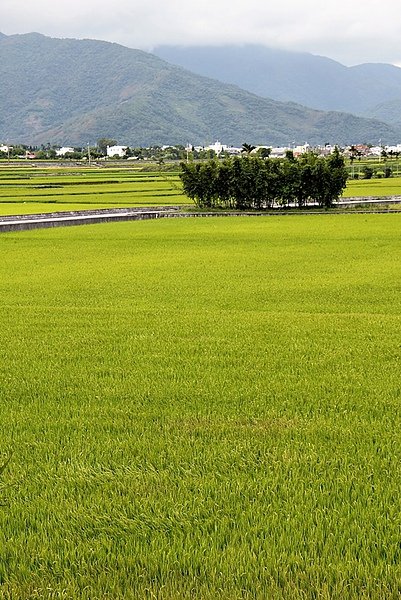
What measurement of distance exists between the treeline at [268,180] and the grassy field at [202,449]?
3563 centimetres

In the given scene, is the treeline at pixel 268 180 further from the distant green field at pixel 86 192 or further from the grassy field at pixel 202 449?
the grassy field at pixel 202 449

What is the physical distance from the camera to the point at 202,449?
5574mm

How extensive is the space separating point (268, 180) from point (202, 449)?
44.6 metres

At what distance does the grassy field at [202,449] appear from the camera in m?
3.83

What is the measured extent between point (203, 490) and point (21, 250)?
2259 centimetres

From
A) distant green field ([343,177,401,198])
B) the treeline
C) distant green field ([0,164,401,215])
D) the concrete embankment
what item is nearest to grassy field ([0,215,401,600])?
the concrete embankment

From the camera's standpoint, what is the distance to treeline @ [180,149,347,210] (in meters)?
48.3

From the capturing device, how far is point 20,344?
998 centimetres

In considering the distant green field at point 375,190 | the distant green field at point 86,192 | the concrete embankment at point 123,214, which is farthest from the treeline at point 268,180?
the distant green field at point 375,190

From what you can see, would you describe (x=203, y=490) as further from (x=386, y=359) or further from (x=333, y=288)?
(x=333, y=288)

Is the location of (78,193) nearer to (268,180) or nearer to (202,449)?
(268,180)

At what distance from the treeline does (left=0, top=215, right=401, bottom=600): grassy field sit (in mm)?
35633

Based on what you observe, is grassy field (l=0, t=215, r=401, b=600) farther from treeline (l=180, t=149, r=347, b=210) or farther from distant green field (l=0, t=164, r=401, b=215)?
treeline (l=180, t=149, r=347, b=210)

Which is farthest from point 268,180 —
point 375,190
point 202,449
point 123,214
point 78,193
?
point 202,449
